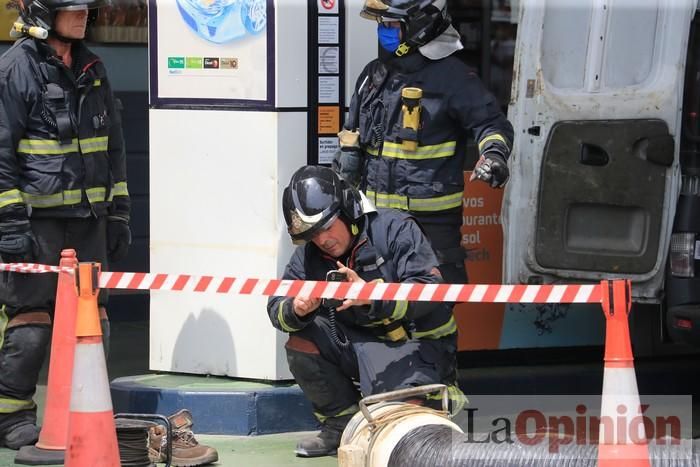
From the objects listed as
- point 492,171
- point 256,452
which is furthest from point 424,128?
point 256,452

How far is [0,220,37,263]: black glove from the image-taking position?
6.31 m

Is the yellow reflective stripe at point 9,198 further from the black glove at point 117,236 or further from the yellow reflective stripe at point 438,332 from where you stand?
the yellow reflective stripe at point 438,332

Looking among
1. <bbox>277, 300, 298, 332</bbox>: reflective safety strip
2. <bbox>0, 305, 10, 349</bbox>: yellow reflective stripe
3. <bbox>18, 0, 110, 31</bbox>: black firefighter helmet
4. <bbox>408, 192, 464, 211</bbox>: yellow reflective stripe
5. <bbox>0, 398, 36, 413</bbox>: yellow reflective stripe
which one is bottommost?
<bbox>0, 398, 36, 413</bbox>: yellow reflective stripe

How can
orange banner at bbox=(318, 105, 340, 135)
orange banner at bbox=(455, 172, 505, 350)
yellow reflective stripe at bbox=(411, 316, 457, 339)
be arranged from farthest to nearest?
orange banner at bbox=(455, 172, 505, 350)
orange banner at bbox=(318, 105, 340, 135)
yellow reflective stripe at bbox=(411, 316, 457, 339)

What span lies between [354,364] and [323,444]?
0.47 meters

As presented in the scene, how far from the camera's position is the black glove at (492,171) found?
20.5 ft

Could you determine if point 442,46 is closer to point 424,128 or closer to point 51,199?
point 424,128

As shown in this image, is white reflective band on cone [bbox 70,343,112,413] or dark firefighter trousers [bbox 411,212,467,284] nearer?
white reflective band on cone [bbox 70,343,112,413]

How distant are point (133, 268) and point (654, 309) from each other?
3.49 m

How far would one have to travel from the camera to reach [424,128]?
660cm

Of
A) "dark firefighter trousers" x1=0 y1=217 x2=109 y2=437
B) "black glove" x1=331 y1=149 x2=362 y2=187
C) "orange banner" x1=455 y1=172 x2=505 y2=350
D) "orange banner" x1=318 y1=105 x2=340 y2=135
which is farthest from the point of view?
"orange banner" x1=455 y1=172 x2=505 y2=350

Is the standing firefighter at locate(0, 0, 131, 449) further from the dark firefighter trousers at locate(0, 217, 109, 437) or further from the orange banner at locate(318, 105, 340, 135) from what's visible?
the orange banner at locate(318, 105, 340, 135)

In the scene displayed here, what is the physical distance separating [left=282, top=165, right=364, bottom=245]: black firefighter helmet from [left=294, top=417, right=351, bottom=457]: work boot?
0.91m

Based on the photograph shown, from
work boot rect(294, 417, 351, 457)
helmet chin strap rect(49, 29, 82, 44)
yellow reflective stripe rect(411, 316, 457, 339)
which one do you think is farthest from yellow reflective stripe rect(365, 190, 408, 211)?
helmet chin strap rect(49, 29, 82, 44)
